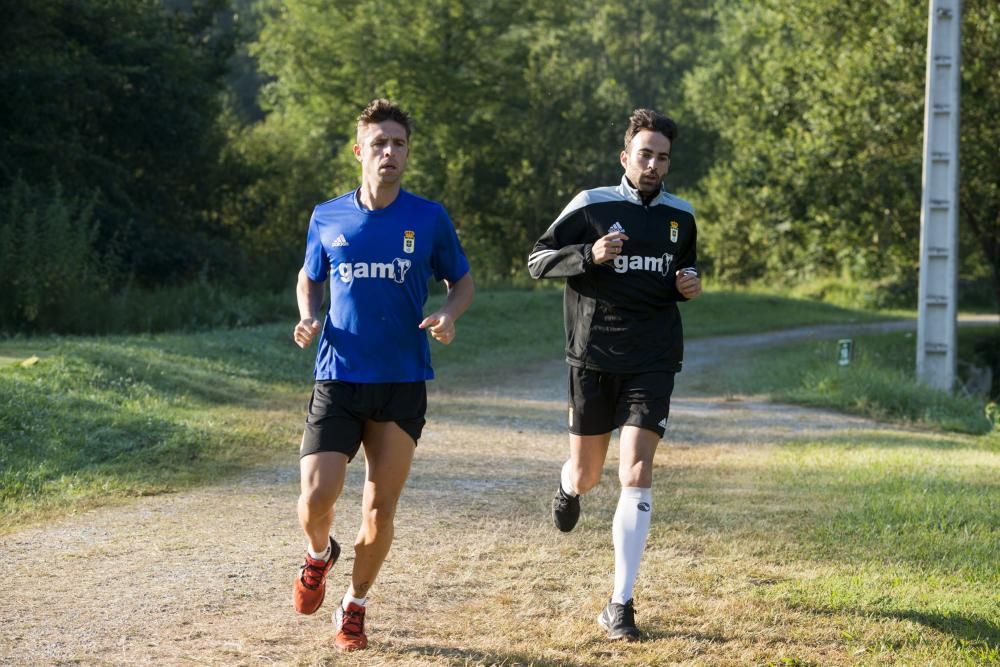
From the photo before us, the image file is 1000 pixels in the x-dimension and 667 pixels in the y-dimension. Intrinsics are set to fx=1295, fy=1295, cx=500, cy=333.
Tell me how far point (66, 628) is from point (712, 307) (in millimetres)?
27823

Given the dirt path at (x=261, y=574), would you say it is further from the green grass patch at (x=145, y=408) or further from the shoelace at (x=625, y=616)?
the green grass patch at (x=145, y=408)

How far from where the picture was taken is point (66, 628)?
5.71m

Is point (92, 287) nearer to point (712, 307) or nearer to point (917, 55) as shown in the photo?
point (917, 55)

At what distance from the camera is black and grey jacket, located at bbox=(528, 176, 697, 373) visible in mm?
6219

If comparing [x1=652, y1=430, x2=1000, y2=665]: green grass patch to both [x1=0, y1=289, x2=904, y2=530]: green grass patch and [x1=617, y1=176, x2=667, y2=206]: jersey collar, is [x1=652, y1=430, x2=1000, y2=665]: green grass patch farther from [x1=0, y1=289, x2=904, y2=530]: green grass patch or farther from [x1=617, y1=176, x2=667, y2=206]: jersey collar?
[x1=0, y1=289, x2=904, y2=530]: green grass patch

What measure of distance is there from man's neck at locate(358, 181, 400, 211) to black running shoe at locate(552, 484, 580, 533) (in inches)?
80.7

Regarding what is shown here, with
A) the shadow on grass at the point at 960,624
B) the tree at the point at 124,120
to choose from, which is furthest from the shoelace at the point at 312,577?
the tree at the point at 124,120

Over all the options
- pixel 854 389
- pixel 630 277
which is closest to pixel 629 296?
pixel 630 277

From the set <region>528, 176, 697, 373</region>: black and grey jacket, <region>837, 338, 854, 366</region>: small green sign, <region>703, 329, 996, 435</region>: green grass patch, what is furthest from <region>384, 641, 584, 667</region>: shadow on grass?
<region>837, 338, 854, 366</region>: small green sign

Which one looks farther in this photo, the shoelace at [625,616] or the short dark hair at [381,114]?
the shoelace at [625,616]

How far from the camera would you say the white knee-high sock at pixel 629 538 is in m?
→ 5.87

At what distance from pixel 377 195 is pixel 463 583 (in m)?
2.24

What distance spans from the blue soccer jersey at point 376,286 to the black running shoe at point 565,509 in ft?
5.06

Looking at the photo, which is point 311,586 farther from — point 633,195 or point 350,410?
point 633,195
